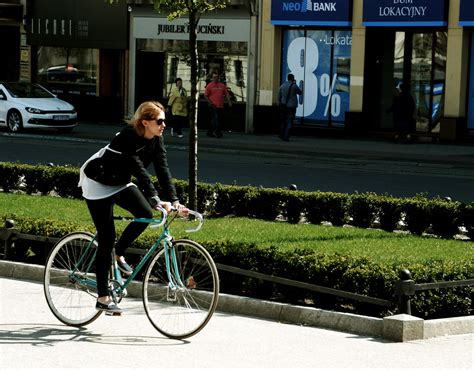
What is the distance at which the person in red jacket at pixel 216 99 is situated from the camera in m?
32.3

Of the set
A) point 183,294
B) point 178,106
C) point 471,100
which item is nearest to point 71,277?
point 183,294

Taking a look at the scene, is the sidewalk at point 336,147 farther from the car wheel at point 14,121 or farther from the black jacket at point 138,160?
the black jacket at point 138,160

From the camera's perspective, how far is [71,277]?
355 inches

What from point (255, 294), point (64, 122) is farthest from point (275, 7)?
point (255, 294)

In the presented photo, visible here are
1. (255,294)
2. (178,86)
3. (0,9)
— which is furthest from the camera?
(0,9)

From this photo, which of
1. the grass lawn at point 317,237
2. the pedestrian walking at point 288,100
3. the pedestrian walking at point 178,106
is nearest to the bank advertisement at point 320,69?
the pedestrian walking at point 288,100

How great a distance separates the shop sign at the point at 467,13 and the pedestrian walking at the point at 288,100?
4.56 metres

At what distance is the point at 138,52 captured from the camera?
37.3 metres

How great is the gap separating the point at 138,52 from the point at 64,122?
16.0 ft

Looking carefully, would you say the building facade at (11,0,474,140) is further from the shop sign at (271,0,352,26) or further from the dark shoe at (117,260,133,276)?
the dark shoe at (117,260,133,276)

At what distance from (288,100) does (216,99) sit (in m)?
2.35

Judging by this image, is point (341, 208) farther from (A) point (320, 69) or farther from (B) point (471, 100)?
(A) point (320, 69)

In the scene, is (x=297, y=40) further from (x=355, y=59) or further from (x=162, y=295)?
(x=162, y=295)

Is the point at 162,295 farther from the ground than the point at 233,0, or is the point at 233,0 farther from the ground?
the point at 233,0
